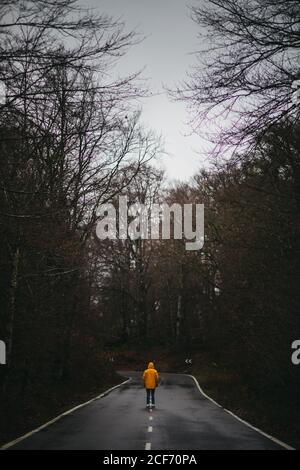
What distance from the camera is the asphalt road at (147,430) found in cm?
1147

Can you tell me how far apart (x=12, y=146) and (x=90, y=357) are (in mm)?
24442

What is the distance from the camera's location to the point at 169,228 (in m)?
52.0

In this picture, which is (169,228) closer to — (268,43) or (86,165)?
(86,165)

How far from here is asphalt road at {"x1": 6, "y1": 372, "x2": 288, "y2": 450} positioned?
11469 mm

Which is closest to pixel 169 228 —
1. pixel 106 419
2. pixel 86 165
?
pixel 86 165
